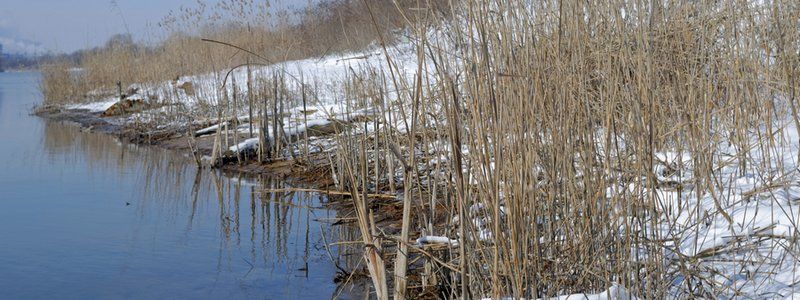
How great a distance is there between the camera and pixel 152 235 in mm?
4492

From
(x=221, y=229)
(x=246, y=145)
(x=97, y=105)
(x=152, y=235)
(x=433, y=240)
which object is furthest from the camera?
(x=97, y=105)

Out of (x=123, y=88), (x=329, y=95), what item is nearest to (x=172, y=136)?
(x=329, y=95)

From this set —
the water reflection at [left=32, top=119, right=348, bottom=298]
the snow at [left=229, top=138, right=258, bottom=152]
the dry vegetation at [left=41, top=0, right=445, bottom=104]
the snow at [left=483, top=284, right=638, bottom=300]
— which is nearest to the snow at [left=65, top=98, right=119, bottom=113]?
the dry vegetation at [left=41, top=0, right=445, bottom=104]

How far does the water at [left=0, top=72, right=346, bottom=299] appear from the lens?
137 inches

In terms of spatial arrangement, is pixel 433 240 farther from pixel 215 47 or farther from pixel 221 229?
pixel 215 47

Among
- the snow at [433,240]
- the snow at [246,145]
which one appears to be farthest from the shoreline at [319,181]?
the snow at [246,145]

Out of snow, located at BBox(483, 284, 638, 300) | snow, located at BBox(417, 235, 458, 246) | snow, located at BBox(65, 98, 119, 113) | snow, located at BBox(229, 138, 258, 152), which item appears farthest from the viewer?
snow, located at BBox(65, 98, 119, 113)

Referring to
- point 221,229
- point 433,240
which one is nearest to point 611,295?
point 433,240

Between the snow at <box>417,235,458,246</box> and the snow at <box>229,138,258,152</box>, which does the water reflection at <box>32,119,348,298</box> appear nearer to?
the snow at <box>229,138,258,152</box>

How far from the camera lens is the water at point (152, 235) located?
11.5ft

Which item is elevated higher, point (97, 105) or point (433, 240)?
point (97, 105)

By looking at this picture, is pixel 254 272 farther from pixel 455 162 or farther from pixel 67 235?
pixel 455 162

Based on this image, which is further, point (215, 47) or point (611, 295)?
point (215, 47)

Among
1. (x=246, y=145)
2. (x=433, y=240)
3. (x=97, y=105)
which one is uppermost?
(x=97, y=105)
